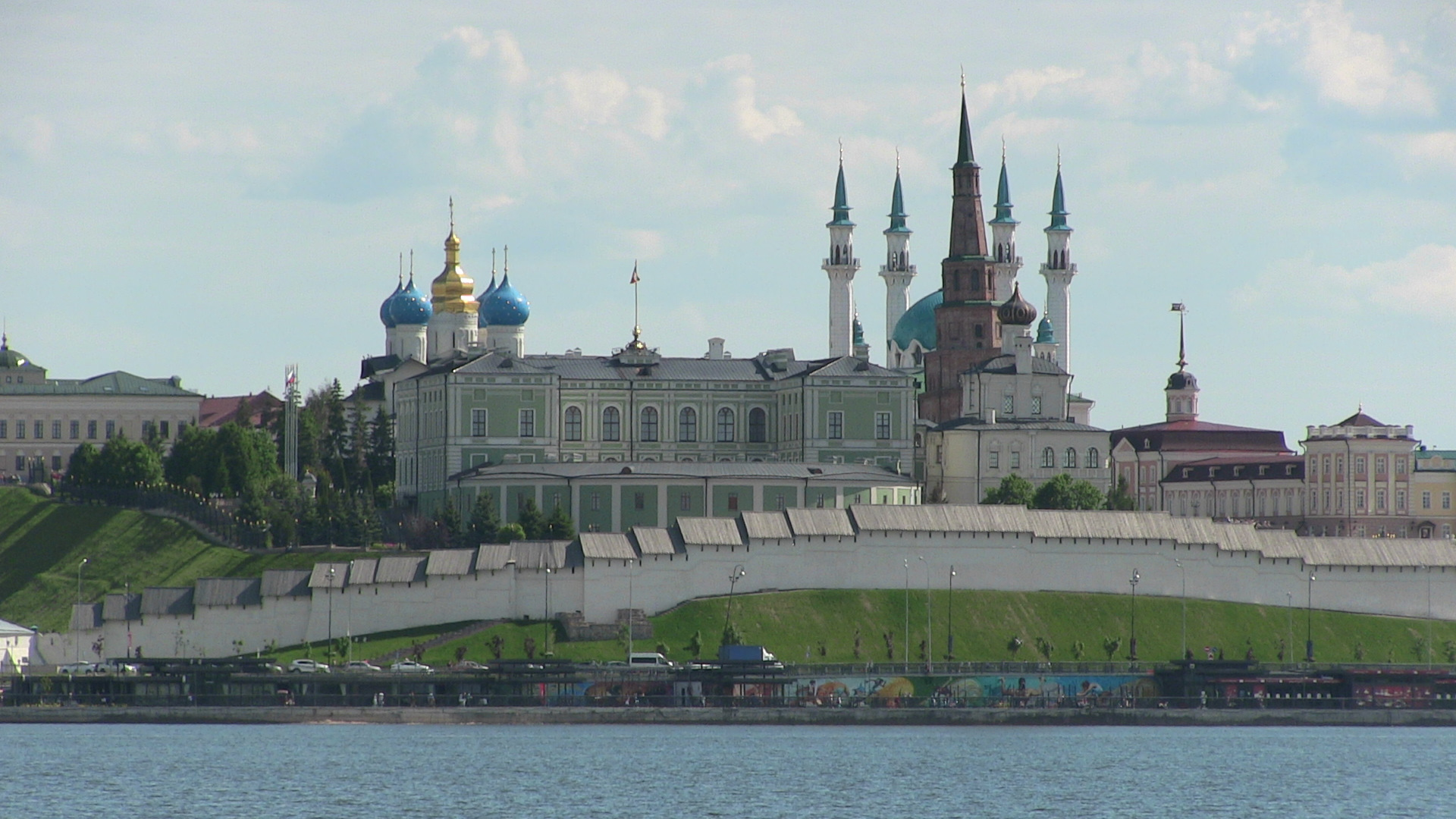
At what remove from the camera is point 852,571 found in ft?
424

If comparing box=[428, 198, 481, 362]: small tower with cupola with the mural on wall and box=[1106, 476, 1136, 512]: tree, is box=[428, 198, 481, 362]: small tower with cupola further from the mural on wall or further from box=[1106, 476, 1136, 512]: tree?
the mural on wall

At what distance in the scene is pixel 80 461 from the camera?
511 feet

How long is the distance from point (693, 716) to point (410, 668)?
1117 cm

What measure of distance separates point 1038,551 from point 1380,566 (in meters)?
15.8

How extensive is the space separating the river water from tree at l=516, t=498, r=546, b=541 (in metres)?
21.0

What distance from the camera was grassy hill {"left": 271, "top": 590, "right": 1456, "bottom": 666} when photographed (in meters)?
121

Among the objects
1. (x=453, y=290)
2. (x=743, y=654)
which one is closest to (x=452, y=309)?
(x=453, y=290)

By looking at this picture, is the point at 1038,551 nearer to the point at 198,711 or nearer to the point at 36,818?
the point at 198,711

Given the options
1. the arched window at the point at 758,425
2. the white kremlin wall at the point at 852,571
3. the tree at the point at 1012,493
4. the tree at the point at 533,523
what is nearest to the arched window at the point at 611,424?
the arched window at the point at 758,425

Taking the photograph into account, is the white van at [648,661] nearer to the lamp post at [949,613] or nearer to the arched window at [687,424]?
the lamp post at [949,613]

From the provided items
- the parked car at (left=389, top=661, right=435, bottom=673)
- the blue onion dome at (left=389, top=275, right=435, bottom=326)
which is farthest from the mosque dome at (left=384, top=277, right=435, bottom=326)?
the parked car at (left=389, top=661, right=435, bottom=673)

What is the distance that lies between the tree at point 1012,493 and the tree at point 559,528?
74.3 ft

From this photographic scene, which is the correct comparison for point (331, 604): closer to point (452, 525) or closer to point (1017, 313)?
point (452, 525)

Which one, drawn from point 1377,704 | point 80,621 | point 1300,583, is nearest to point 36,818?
point 80,621
